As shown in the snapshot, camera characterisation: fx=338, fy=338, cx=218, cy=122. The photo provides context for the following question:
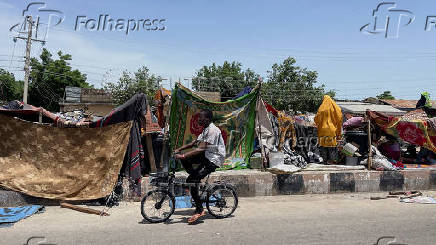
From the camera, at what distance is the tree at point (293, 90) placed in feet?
120

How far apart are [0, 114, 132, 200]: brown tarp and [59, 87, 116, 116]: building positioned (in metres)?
30.1

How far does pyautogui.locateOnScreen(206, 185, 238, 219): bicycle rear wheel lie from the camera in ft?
20.3

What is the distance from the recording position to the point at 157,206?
5.92 metres

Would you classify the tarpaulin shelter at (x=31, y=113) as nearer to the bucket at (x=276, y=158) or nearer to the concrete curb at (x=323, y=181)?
the concrete curb at (x=323, y=181)

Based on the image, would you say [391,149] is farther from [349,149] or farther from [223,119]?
[223,119]

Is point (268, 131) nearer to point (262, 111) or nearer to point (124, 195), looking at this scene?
point (262, 111)

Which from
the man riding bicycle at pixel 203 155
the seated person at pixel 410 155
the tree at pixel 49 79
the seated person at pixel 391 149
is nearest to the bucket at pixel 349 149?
the seated person at pixel 391 149

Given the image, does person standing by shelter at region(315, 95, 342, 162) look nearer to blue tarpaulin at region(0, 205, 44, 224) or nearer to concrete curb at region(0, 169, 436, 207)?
concrete curb at region(0, 169, 436, 207)

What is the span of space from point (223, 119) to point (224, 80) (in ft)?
106

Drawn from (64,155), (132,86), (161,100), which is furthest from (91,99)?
(64,155)

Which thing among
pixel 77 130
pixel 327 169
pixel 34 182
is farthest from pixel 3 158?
pixel 327 169

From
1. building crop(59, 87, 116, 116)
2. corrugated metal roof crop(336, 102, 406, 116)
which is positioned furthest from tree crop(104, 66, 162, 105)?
corrugated metal roof crop(336, 102, 406, 116)

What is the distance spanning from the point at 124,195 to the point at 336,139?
619 centimetres

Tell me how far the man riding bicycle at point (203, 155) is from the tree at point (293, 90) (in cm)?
3113
